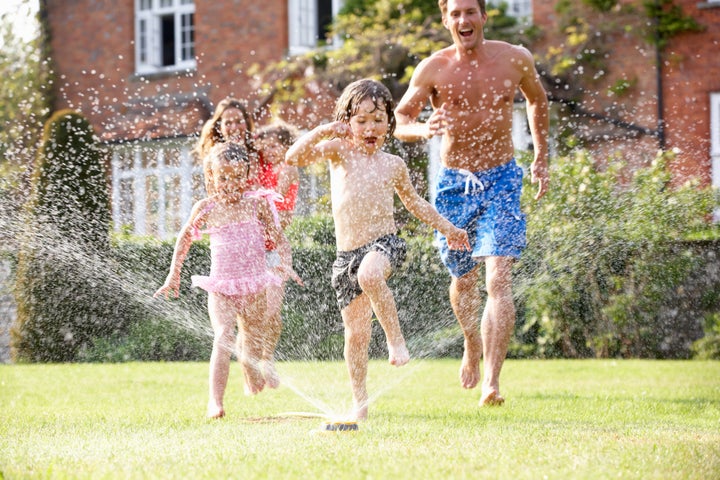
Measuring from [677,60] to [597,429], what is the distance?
966 centimetres

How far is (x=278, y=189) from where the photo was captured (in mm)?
5586

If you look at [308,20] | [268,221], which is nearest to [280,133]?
[268,221]

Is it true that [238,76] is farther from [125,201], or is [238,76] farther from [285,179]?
[285,179]

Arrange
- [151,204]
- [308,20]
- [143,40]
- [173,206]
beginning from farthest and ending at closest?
[143,40] < [308,20] < [151,204] < [173,206]

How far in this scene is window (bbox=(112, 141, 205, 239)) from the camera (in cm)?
1031

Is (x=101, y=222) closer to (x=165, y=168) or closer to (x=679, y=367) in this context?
(x=679, y=367)

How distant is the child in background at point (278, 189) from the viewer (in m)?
5.29

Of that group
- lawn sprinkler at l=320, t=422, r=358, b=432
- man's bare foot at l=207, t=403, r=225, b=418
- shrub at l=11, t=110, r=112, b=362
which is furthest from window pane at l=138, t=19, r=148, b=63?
lawn sprinkler at l=320, t=422, r=358, b=432

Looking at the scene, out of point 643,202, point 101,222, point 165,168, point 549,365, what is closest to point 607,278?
point 643,202

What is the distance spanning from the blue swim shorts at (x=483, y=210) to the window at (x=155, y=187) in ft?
13.2

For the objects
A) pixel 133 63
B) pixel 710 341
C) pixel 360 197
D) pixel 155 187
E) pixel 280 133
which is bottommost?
pixel 710 341

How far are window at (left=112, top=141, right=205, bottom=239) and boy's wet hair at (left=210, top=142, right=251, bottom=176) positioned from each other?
12.3 ft

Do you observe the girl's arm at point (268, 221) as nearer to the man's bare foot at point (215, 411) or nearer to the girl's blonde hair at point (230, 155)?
the girl's blonde hair at point (230, 155)

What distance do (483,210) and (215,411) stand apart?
1.61m
